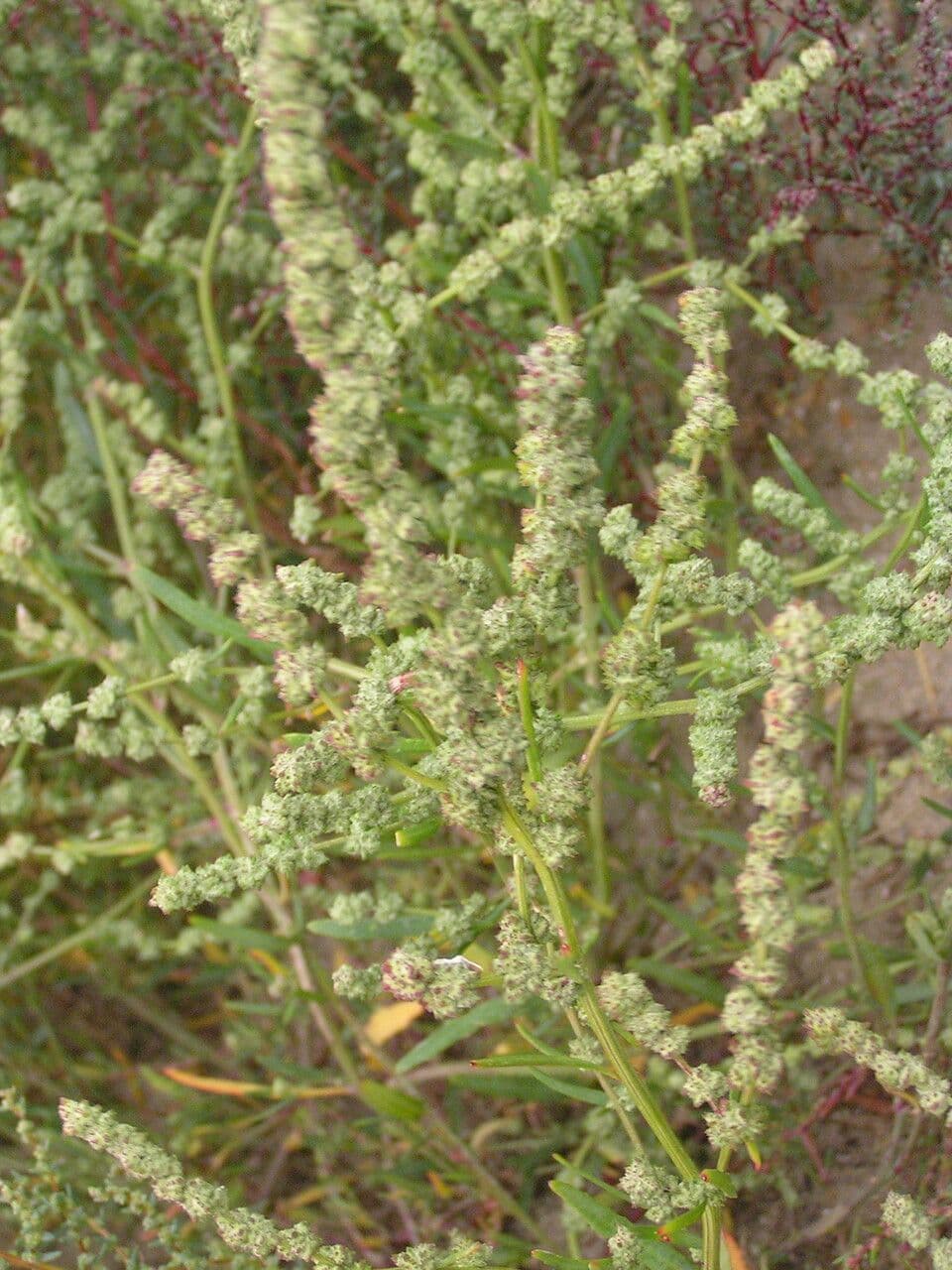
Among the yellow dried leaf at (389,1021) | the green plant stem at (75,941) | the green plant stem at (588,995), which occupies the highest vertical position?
the green plant stem at (588,995)

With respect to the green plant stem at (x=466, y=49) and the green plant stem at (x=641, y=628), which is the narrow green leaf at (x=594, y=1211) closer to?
the green plant stem at (x=641, y=628)

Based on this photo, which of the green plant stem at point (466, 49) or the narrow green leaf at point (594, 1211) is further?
the green plant stem at point (466, 49)

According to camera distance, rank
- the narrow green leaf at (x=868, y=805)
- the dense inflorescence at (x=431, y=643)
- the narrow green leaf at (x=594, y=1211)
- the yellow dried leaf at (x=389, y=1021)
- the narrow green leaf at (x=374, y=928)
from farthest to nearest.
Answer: the yellow dried leaf at (x=389, y=1021)
the narrow green leaf at (x=868, y=805)
the narrow green leaf at (x=374, y=928)
the narrow green leaf at (x=594, y=1211)
the dense inflorescence at (x=431, y=643)

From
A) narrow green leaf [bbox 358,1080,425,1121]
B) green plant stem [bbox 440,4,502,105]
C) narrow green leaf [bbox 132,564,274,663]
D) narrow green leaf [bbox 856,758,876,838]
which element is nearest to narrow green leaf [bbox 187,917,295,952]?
narrow green leaf [bbox 358,1080,425,1121]

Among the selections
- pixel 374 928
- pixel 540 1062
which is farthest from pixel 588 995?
pixel 374 928

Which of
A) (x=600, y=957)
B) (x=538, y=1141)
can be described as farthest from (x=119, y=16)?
(x=538, y=1141)

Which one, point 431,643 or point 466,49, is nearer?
point 431,643

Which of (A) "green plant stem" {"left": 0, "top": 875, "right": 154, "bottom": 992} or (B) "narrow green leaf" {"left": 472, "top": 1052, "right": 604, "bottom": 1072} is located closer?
(B) "narrow green leaf" {"left": 472, "top": 1052, "right": 604, "bottom": 1072}

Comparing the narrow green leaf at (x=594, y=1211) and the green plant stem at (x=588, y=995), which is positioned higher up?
the green plant stem at (x=588, y=995)

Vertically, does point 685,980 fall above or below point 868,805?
below

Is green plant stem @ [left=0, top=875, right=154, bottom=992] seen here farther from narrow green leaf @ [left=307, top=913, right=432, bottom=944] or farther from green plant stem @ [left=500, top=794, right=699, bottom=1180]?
green plant stem @ [left=500, top=794, right=699, bottom=1180]

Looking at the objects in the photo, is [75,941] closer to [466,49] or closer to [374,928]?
[374,928]

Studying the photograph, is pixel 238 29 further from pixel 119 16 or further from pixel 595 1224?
pixel 595 1224

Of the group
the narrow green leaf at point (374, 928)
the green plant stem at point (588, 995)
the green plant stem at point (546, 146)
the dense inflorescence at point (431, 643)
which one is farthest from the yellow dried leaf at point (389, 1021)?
the green plant stem at point (546, 146)
